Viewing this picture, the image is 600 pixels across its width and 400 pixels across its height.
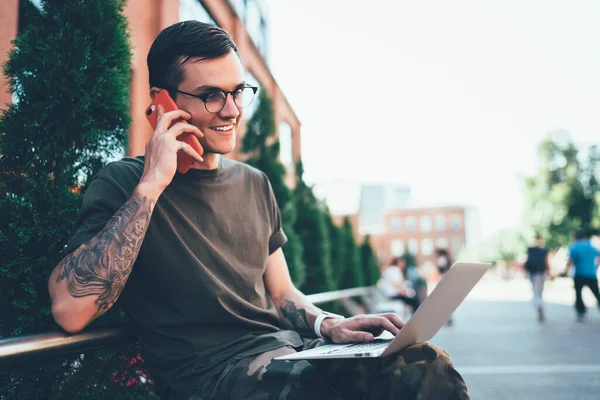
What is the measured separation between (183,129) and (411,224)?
95.4 m

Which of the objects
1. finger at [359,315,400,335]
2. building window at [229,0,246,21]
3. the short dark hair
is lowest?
finger at [359,315,400,335]

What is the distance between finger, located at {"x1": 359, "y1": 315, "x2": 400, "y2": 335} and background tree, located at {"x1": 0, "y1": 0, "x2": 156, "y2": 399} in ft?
4.19

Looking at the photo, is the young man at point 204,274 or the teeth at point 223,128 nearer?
the young man at point 204,274

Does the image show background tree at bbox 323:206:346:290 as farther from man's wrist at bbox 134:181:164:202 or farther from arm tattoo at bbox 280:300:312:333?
man's wrist at bbox 134:181:164:202

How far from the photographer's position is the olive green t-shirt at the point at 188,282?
1.99 meters

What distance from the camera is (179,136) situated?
7.26 feet

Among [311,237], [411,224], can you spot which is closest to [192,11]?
[311,237]

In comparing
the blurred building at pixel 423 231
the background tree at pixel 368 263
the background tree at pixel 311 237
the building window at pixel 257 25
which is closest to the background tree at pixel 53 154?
the background tree at pixel 311 237

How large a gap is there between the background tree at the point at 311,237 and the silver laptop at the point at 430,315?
33.1 feet

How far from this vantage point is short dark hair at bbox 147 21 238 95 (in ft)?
7.34

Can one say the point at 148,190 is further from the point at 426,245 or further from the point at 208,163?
the point at 426,245

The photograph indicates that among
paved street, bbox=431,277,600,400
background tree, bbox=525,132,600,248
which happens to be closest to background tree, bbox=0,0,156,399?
paved street, bbox=431,277,600,400

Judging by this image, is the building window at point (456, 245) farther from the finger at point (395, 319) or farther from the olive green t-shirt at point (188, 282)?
the olive green t-shirt at point (188, 282)

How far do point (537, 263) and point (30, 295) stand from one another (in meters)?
13.3
